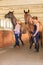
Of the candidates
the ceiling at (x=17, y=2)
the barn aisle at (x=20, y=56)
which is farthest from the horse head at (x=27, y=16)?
the barn aisle at (x=20, y=56)

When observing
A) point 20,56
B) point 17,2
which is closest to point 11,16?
point 17,2

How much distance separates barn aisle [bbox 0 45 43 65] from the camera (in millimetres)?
2211

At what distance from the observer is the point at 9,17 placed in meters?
2.63

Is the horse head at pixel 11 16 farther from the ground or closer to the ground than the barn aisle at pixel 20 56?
farther from the ground

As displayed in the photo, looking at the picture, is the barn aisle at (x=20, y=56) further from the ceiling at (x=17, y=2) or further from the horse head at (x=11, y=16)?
the ceiling at (x=17, y=2)

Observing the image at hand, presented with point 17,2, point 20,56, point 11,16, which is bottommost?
point 20,56

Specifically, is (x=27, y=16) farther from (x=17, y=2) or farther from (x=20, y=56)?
(x=20, y=56)

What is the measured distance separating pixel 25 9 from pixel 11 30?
0.35 m

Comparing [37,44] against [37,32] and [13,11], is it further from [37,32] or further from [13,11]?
[13,11]

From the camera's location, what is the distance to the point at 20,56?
2373mm

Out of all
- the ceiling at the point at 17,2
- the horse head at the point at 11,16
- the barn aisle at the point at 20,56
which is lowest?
the barn aisle at the point at 20,56

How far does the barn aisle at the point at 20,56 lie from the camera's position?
2211mm

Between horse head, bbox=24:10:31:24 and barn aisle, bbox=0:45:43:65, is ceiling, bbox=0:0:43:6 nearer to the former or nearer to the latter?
horse head, bbox=24:10:31:24

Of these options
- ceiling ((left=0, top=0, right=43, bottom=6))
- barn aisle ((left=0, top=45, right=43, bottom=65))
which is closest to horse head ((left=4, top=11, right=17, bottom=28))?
ceiling ((left=0, top=0, right=43, bottom=6))
